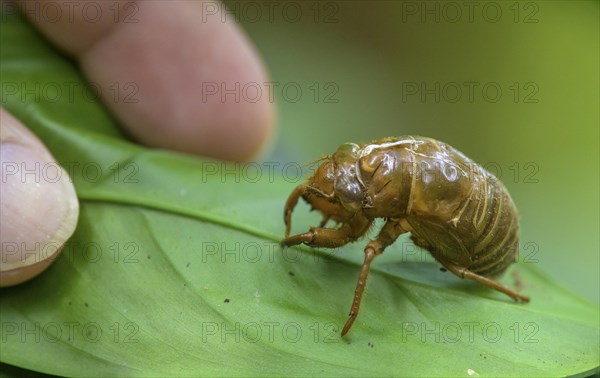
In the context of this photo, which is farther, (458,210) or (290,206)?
(290,206)

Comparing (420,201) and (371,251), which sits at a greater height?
(420,201)

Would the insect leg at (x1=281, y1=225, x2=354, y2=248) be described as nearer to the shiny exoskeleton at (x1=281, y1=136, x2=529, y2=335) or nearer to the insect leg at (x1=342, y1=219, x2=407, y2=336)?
the shiny exoskeleton at (x1=281, y1=136, x2=529, y2=335)

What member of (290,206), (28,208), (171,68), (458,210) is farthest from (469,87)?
(28,208)

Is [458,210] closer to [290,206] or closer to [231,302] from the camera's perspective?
[290,206]

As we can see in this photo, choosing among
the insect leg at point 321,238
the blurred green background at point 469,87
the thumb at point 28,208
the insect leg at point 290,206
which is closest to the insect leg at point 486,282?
the insect leg at point 321,238

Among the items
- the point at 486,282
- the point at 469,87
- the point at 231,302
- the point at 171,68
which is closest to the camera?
the point at 231,302

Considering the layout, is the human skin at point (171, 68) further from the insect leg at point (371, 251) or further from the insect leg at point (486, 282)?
the insect leg at point (486, 282)
